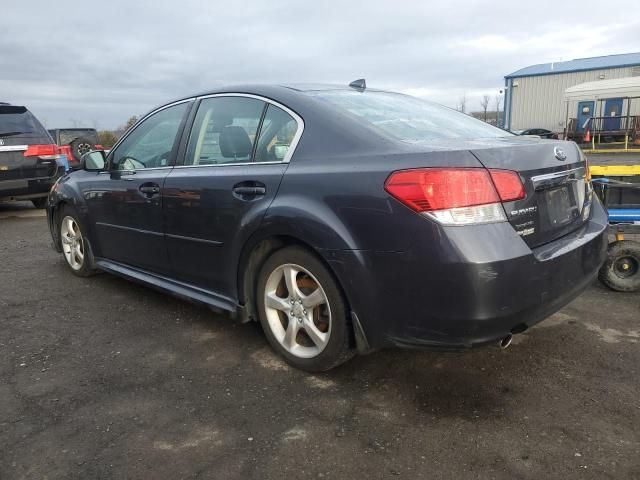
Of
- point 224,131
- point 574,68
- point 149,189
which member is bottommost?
point 149,189

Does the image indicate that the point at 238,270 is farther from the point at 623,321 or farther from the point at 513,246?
the point at 623,321

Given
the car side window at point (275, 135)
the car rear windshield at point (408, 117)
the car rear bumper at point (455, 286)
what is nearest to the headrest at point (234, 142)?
the car side window at point (275, 135)

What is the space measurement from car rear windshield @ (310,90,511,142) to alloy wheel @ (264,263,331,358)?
0.90 meters

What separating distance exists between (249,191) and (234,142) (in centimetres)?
44

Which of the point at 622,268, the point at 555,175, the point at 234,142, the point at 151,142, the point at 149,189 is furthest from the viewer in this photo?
the point at 622,268

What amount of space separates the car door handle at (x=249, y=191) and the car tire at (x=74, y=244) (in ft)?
7.36

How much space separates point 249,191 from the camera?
2930mm

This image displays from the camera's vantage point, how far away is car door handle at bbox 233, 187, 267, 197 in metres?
2.87

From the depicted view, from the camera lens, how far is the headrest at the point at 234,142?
3.10m

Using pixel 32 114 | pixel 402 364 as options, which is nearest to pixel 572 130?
pixel 32 114

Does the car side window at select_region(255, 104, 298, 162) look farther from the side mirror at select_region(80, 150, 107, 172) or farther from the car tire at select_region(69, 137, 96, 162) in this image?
the car tire at select_region(69, 137, 96, 162)

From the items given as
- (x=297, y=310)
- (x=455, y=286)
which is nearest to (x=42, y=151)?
(x=297, y=310)

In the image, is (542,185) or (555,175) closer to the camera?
(542,185)

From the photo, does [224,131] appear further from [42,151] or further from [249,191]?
[42,151]
